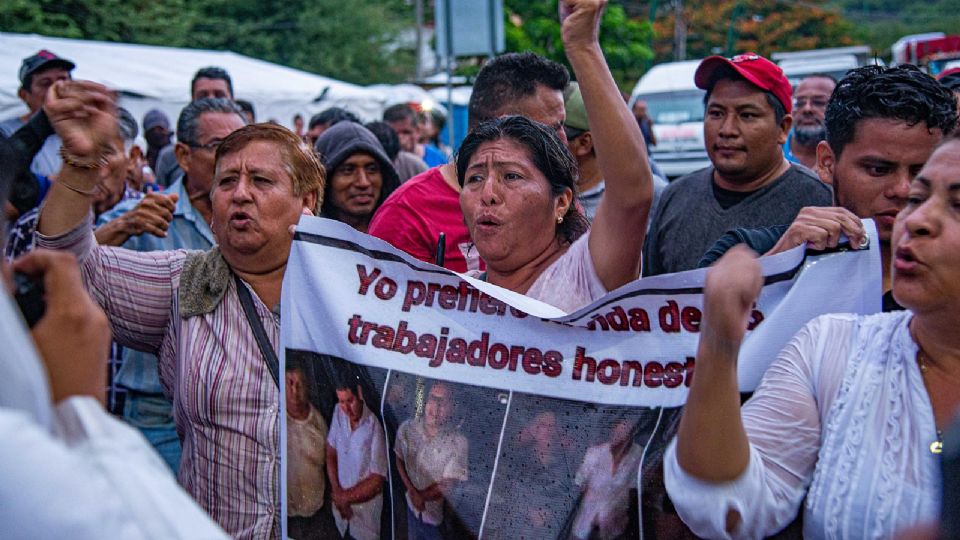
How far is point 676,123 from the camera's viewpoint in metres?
15.9

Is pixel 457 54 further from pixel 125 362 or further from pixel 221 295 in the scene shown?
pixel 221 295

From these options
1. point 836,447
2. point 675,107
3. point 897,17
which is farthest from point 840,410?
point 897,17

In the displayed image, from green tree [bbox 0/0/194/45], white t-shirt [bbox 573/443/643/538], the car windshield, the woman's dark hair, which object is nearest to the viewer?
white t-shirt [bbox 573/443/643/538]

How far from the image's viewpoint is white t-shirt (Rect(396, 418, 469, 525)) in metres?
2.40

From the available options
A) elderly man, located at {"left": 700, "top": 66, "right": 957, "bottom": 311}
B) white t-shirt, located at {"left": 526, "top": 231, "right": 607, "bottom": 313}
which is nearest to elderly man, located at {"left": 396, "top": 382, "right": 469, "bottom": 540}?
white t-shirt, located at {"left": 526, "top": 231, "right": 607, "bottom": 313}

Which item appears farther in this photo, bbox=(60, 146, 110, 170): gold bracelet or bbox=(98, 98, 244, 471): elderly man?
bbox=(98, 98, 244, 471): elderly man

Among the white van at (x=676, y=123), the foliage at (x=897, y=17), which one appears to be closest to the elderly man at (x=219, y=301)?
the white van at (x=676, y=123)

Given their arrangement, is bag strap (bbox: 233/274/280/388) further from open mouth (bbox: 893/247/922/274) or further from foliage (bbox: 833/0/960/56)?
foliage (bbox: 833/0/960/56)

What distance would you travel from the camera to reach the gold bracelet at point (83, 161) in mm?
2551

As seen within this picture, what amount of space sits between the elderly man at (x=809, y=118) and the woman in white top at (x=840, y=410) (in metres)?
4.61

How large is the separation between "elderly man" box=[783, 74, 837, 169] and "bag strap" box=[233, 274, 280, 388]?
4457 mm

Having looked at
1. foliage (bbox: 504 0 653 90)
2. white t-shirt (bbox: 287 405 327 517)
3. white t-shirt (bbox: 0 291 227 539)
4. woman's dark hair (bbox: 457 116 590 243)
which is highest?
foliage (bbox: 504 0 653 90)

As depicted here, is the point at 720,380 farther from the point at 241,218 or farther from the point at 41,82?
the point at 41,82

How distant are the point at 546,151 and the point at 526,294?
1.40 feet
